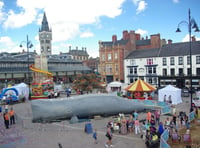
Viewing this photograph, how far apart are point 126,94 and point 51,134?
2109 cm

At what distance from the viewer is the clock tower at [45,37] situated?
5512 inches

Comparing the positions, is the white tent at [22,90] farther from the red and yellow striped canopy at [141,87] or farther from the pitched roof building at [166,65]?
the pitched roof building at [166,65]

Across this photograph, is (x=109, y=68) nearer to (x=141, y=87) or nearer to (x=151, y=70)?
(x=151, y=70)

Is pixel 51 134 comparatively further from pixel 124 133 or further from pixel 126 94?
pixel 126 94

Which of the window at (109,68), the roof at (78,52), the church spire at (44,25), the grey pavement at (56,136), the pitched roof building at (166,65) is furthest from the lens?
the church spire at (44,25)

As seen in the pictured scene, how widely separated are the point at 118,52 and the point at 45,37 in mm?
94506

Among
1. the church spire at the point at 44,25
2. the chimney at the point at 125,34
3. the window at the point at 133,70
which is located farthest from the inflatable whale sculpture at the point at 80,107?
the church spire at the point at 44,25

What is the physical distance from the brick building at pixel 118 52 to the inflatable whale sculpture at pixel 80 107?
3450 centimetres

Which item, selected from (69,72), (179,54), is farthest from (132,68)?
(69,72)

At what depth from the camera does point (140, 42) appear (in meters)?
63.1

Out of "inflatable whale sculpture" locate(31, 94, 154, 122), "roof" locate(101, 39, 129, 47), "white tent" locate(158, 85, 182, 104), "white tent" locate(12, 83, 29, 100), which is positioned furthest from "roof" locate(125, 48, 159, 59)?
"inflatable whale sculpture" locate(31, 94, 154, 122)

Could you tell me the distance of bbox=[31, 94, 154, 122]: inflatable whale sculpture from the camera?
19.5 meters

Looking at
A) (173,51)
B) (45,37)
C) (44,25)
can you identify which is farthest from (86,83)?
(44,25)

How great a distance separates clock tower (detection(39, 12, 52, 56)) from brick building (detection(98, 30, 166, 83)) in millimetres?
86429
